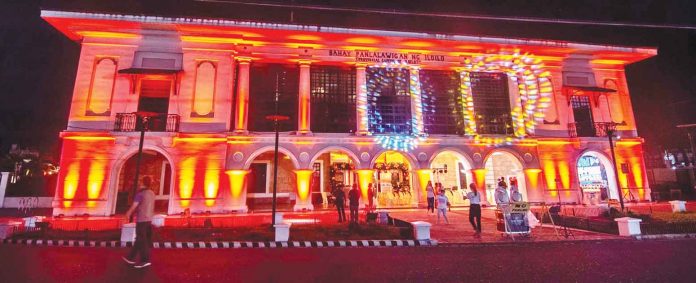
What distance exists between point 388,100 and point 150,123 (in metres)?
13.4

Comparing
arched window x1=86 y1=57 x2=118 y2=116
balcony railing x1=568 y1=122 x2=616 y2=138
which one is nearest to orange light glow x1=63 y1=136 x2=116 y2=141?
arched window x1=86 y1=57 x2=118 y2=116

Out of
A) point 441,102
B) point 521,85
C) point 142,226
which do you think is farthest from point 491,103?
point 142,226

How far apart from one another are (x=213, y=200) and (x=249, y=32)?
30.1 feet

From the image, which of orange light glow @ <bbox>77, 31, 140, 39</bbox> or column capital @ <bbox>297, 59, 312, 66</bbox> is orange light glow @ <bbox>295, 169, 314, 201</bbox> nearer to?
column capital @ <bbox>297, 59, 312, 66</bbox>

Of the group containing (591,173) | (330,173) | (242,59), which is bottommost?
(591,173)

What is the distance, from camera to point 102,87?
16312 millimetres

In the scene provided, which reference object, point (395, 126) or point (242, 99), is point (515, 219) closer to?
point (395, 126)

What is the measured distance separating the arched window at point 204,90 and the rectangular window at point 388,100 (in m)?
8.76

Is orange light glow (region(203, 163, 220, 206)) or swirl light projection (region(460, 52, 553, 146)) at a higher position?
swirl light projection (region(460, 52, 553, 146))

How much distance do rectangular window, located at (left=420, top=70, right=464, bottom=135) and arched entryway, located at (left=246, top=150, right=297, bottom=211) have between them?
29.2 feet

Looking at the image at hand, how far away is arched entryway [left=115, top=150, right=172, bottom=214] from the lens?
17855 mm

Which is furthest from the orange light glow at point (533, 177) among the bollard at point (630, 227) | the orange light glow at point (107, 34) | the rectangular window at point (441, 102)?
the orange light glow at point (107, 34)

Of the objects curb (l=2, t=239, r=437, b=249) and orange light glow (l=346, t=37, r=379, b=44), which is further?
orange light glow (l=346, t=37, r=379, b=44)

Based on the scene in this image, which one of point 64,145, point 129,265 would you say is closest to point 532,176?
point 129,265
